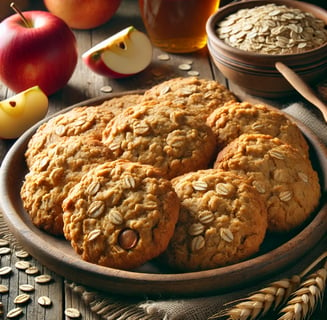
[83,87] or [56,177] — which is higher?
[56,177]

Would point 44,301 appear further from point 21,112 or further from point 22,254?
point 21,112

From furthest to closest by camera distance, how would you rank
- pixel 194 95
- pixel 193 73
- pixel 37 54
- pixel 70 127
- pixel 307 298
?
pixel 193 73 → pixel 37 54 → pixel 194 95 → pixel 70 127 → pixel 307 298

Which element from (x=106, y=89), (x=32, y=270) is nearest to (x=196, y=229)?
(x=32, y=270)

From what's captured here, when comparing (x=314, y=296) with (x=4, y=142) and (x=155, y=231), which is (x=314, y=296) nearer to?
(x=155, y=231)

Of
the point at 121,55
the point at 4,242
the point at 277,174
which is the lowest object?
the point at 121,55

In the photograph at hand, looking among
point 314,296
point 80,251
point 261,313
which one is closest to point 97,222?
point 80,251
